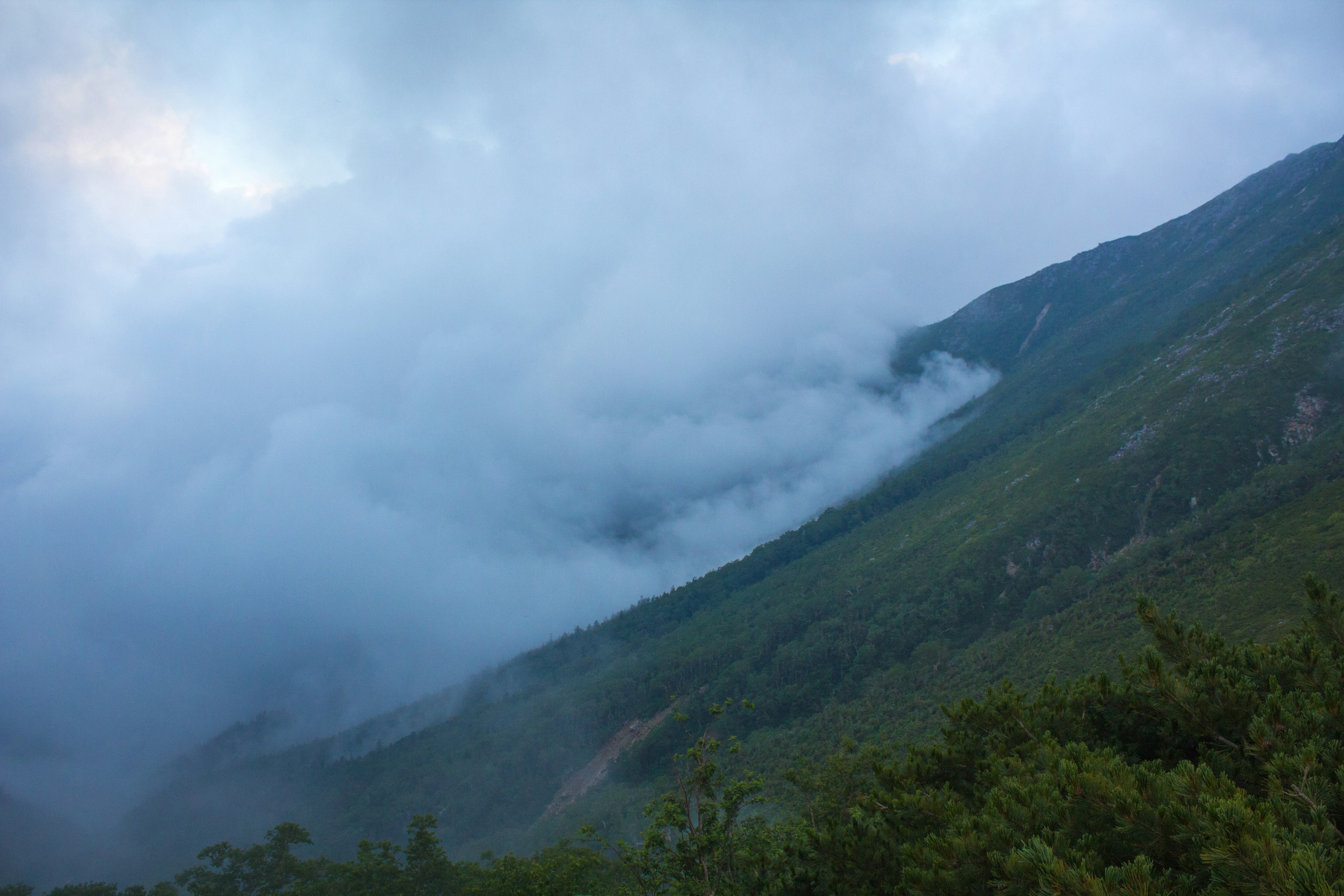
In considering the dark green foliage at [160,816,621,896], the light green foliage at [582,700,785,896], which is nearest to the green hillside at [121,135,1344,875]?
the dark green foliage at [160,816,621,896]

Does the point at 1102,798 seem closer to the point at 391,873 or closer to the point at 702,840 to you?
the point at 702,840

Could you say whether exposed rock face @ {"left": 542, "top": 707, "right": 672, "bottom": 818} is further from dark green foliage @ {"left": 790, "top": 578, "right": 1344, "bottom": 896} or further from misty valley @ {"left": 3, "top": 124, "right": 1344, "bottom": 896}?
dark green foliage @ {"left": 790, "top": 578, "right": 1344, "bottom": 896}

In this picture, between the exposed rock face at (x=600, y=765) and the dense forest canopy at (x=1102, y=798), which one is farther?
the exposed rock face at (x=600, y=765)

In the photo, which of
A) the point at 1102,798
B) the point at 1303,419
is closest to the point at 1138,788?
the point at 1102,798

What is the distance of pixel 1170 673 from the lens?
12.9 metres

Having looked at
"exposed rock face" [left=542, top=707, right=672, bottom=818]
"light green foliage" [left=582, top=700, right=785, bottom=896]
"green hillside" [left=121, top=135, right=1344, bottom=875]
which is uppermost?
"light green foliage" [left=582, top=700, right=785, bottom=896]

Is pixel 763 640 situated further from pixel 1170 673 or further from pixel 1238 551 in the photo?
pixel 1170 673

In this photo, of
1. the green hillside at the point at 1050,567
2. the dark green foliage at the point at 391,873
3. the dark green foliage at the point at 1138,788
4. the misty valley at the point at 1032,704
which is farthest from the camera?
the green hillside at the point at 1050,567

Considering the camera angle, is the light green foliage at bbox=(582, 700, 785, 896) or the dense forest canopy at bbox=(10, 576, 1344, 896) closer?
the dense forest canopy at bbox=(10, 576, 1344, 896)

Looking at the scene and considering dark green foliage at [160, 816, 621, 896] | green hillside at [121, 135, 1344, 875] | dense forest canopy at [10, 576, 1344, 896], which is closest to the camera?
dense forest canopy at [10, 576, 1344, 896]

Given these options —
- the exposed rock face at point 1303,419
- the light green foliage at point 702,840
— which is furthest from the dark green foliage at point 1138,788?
the exposed rock face at point 1303,419

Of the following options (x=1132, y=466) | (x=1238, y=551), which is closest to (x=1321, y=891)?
(x=1238, y=551)

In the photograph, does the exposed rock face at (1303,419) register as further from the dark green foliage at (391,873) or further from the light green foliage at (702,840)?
the light green foliage at (702,840)

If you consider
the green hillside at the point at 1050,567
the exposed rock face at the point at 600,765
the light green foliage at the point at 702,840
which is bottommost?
the exposed rock face at the point at 600,765
